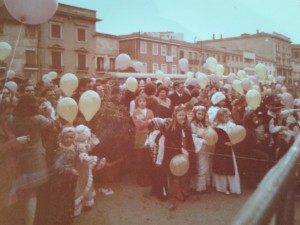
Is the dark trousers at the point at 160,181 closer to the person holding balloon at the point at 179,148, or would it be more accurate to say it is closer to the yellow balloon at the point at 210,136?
the person holding balloon at the point at 179,148

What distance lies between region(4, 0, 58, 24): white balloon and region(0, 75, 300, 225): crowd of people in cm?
107

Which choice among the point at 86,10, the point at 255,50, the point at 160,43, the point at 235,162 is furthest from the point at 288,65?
the point at 235,162

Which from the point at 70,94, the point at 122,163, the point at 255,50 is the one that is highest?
the point at 255,50

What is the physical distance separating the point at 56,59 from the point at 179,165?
67.5 ft

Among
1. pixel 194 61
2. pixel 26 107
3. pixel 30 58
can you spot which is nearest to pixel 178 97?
pixel 26 107

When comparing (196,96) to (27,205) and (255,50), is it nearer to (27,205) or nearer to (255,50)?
(27,205)

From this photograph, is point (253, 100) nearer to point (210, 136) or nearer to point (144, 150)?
point (210, 136)

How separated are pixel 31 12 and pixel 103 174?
7.83 feet

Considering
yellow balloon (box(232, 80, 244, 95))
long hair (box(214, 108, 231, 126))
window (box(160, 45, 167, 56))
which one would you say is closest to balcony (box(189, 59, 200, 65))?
window (box(160, 45, 167, 56))

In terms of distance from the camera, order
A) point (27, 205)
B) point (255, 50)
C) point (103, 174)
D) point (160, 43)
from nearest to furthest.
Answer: point (27, 205)
point (103, 174)
point (255, 50)
point (160, 43)

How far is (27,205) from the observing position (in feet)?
9.62

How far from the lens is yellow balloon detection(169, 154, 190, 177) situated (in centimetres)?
380

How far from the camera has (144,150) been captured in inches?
179

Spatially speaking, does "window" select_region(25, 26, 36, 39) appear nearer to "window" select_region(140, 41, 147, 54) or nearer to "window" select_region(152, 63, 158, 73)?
"window" select_region(140, 41, 147, 54)
